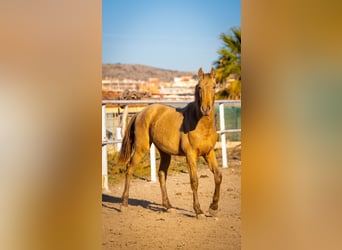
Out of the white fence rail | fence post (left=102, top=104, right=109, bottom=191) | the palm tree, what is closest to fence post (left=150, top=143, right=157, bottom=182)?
the white fence rail

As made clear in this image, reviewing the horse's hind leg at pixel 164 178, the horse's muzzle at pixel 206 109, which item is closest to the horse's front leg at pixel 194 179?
the horse's hind leg at pixel 164 178

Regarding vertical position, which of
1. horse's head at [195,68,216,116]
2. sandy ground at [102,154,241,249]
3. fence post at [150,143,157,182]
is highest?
horse's head at [195,68,216,116]

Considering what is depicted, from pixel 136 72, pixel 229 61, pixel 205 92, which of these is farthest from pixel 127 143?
pixel 229 61

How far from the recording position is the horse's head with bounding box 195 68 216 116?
2.49m

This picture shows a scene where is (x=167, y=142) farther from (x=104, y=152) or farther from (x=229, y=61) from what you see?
(x=229, y=61)

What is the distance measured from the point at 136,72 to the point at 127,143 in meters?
0.34

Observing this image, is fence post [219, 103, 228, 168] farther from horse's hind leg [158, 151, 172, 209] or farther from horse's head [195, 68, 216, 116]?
horse's hind leg [158, 151, 172, 209]

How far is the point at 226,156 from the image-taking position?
2.54m

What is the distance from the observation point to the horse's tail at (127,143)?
8.28 ft

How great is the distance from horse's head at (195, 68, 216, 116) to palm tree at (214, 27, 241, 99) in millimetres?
39

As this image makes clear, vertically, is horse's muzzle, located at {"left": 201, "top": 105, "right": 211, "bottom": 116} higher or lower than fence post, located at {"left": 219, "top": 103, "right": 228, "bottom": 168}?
higher
